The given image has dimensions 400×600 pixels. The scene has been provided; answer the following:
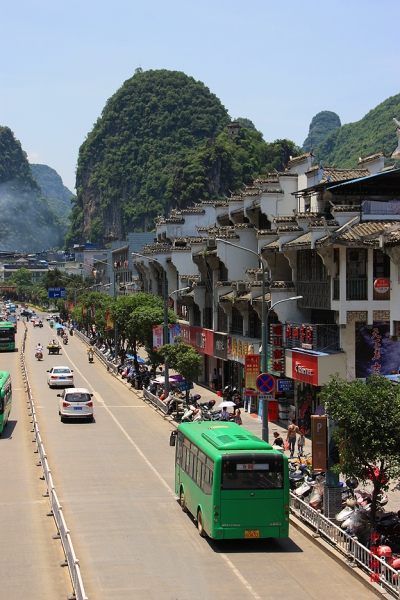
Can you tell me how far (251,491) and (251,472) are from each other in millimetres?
392

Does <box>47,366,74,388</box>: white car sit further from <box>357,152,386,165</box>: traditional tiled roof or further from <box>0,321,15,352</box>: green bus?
<box>0,321,15,352</box>: green bus

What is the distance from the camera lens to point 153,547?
1873 centimetres

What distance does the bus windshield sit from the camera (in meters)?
18.4

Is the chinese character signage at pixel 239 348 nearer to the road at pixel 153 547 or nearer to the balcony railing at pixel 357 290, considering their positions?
the balcony railing at pixel 357 290

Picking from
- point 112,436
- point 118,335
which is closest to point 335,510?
point 112,436

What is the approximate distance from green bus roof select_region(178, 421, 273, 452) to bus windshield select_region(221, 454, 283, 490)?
0.42 m

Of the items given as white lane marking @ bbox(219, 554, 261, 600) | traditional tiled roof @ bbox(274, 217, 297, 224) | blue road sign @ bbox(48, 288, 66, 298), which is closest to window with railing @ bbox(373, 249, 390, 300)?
traditional tiled roof @ bbox(274, 217, 297, 224)

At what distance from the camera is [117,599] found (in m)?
15.3

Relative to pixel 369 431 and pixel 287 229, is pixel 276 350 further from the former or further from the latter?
pixel 369 431

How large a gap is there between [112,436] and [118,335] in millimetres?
37013

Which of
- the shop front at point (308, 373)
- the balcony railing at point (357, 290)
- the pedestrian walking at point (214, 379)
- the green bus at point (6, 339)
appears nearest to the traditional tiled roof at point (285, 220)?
the shop front at point (308, 373)

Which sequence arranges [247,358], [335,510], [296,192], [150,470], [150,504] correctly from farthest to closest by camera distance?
[296,192] < [247,358] < [150,470] < [150,504] < [335,510]

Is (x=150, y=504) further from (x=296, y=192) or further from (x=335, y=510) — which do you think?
(x=296, y=192)

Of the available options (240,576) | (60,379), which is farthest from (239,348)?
(240,576)
